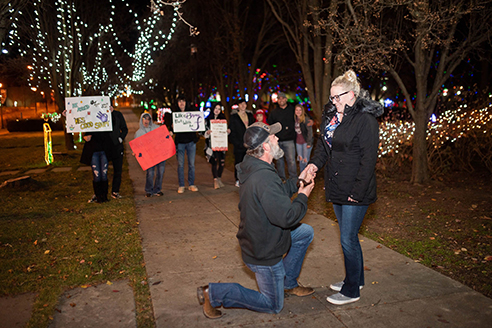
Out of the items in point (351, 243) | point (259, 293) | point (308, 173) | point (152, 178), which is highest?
point (308, 173)

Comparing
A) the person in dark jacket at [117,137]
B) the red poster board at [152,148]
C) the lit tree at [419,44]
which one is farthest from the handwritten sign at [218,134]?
the lit tree at [419,44]

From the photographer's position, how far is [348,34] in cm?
836

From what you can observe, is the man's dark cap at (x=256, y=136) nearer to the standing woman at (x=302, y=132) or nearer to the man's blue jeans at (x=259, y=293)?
the man's blue jeans at (x=259, y=293)

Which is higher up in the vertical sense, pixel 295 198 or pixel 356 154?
pixel 356 154

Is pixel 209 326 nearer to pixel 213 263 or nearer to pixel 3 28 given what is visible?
pixel 213 263

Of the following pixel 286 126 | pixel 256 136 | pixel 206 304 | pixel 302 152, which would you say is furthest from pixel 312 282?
pixel 302 152

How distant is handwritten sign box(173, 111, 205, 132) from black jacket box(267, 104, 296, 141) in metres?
1.54

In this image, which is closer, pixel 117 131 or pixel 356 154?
pixel 356 154

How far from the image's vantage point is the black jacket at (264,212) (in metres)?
3.24

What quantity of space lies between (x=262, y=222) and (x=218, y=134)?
638cm

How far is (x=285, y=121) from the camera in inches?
356

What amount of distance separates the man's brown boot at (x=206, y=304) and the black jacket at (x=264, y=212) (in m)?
0.48

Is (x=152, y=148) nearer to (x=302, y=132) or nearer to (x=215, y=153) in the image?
(x=215, y=153)

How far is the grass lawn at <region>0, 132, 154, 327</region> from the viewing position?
4.44 meters
